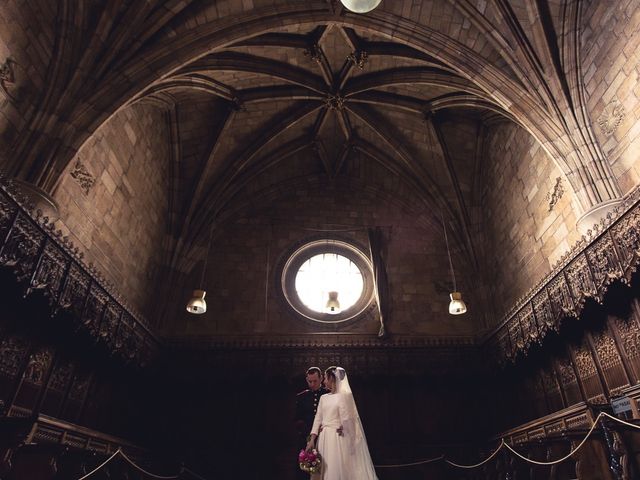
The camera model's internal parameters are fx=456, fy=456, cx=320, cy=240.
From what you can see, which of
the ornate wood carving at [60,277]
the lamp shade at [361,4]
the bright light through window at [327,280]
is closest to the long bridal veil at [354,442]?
the ornate wood carving at [60,277]

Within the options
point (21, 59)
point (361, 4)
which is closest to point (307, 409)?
point (361, 4)

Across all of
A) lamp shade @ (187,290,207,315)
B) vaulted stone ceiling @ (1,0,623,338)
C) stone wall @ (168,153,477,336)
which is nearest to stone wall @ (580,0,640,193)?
vaulted stone ceiling @ (1,0,623,338)

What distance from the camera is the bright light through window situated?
12477mm

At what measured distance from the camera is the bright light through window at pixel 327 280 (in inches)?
491

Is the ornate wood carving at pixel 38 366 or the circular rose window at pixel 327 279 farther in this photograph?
the circular rose window at pixel 327 279

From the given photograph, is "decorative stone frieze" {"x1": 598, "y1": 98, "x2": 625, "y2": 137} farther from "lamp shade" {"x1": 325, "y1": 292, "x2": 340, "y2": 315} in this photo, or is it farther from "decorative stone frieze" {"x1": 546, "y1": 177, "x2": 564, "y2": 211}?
"lamp shade" {"x1": 325, "y1": 292, "x2": 340, "y2": 315}

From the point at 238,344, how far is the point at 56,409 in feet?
14.2

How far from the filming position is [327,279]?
42.3 ft

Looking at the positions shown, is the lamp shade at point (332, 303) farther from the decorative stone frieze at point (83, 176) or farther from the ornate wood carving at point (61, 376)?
the decorative stone frieze at point (83, 176)

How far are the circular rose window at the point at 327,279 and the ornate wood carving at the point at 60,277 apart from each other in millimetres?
4176

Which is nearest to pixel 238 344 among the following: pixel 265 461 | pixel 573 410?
pixel 265 461

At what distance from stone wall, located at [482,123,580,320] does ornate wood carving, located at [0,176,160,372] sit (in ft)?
27.7

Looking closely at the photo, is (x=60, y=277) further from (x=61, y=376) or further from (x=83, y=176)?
(x=83, y=176)

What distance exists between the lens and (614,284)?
643cm
